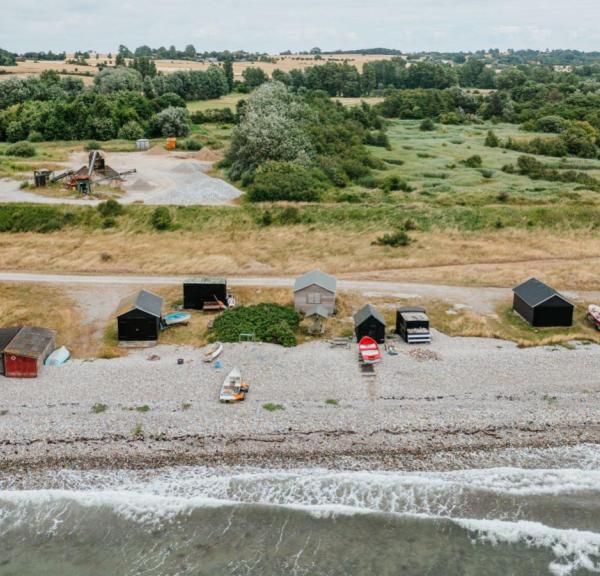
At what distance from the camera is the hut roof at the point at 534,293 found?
3791 centimetres

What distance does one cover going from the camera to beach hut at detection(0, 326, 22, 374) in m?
32.4

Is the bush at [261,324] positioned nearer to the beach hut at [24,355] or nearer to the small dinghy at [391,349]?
the small dinghy at [391,349]

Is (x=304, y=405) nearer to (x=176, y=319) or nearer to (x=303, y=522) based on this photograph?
(x=303, y=522)

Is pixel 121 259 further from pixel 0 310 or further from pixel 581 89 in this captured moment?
pixel 581 89

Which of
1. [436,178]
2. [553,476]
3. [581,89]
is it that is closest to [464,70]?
[581,89]

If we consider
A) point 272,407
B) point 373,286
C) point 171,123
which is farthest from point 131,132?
point 272,407

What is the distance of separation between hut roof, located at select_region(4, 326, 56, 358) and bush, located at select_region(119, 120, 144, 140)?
68974 mm

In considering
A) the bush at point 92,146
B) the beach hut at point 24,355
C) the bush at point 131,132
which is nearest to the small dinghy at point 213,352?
the beach hut at point 24,355

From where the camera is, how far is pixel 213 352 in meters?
34.0

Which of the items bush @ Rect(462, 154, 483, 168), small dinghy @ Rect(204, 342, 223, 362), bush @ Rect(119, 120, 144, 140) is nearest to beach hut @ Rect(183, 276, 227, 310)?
small dinghy @ Rect(204, 342, 223, 362)

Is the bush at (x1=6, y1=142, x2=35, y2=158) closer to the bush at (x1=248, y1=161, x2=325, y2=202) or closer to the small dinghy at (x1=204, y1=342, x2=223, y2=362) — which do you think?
the bush at (x1=248, y1=161, x2=325, y2=202)

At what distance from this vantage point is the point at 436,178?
3004 inches

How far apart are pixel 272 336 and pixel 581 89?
5280 inches

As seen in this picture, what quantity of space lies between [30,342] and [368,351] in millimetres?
16828
